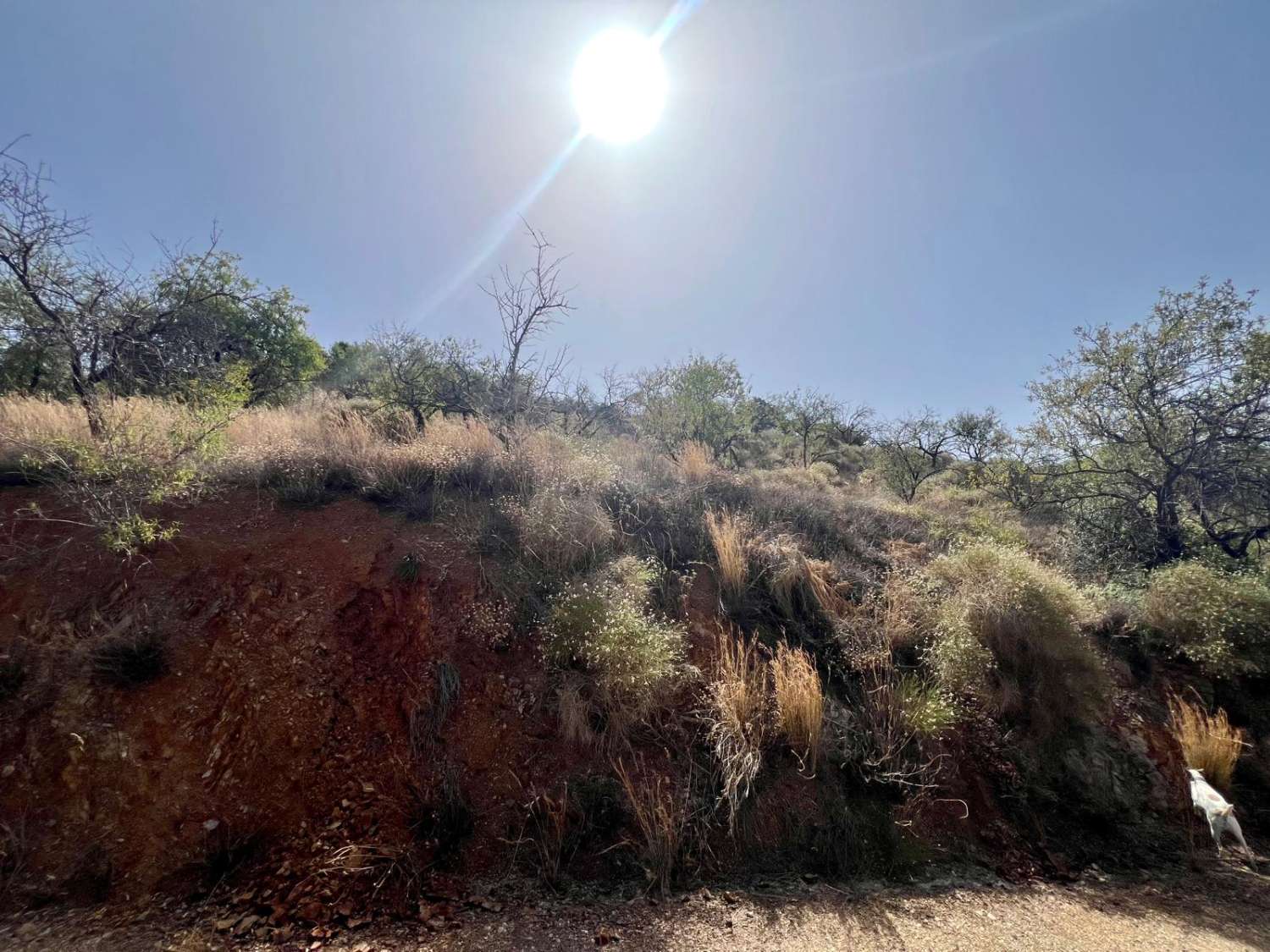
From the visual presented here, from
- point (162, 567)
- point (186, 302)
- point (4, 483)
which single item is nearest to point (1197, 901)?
point (162, 567)

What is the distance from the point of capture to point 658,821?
3207 millimetres

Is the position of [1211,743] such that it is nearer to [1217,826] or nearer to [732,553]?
[1217,826]

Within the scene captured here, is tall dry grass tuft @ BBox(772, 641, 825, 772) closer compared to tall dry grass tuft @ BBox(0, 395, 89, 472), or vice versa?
tall dry grass tuft @ BBox(772, 641, 825, 772)

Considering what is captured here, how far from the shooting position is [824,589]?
5.32 metres

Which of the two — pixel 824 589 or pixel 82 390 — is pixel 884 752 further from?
pixel 82 390

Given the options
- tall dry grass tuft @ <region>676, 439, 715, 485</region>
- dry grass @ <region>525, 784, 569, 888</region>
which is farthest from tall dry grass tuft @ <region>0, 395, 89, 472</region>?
tall dry grass tuft @ <region>676, 439, 715, 485</region>

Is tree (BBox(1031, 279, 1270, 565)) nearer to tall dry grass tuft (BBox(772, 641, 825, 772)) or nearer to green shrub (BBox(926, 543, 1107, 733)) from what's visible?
green shrub (BBox(926, 543, 1107, 733))

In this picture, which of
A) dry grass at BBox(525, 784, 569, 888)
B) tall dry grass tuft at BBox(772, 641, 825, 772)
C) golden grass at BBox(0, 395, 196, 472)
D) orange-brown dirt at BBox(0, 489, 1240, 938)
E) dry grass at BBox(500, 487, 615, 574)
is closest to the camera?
orange-brown dirt at BBox(0, 489, 1240, 938)

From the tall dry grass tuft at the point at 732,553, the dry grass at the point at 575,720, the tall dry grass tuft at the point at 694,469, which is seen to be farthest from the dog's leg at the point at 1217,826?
the tall dry grass tuft at the point at 694,469

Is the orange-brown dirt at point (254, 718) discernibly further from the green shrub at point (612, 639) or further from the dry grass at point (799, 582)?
the dry grass at point (799, 582)

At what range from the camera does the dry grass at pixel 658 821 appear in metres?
3.07

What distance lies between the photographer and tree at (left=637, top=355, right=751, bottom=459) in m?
13.9

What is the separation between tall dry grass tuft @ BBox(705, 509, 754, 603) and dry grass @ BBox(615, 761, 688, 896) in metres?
2.18

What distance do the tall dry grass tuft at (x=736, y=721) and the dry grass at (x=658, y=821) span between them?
35 centimetres
